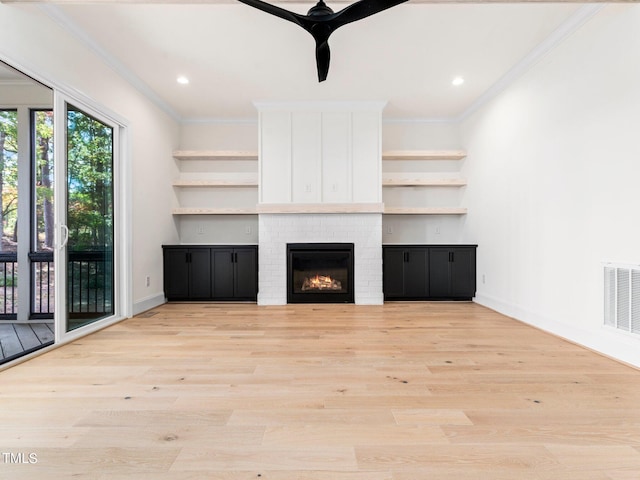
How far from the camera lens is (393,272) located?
15.0ft

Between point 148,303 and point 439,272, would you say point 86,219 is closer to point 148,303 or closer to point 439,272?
point 148,303

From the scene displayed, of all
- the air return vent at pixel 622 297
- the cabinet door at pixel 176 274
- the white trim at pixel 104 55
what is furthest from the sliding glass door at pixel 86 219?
the air return vent at pixel 622 297

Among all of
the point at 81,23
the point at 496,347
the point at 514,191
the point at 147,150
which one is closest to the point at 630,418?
the point at 496,347

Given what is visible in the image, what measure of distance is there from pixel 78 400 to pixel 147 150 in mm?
3167

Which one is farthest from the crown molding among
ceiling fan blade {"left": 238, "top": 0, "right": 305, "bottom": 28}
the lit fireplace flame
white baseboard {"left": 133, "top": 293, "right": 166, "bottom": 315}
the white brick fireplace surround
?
white baseboard {"left": 133, "top": 293, "right": 166, "bottom": 315}

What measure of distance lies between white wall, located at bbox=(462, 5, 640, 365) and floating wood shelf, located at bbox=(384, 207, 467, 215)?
66 cm

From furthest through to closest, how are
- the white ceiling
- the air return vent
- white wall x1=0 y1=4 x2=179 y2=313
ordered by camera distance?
the white ceiling → white wall x1=0 y1=4 x2=179 y2=313 → the air return vent

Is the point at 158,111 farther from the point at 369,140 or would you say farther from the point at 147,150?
the point at 369,140

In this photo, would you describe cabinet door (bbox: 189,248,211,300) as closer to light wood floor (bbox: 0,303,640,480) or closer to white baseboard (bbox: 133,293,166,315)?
white baseboard (bbox: 133,293,166,315)

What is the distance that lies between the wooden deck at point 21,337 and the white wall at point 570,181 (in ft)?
14.3

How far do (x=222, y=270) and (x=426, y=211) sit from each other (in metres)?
3.01

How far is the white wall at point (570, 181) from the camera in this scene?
2.32 meters

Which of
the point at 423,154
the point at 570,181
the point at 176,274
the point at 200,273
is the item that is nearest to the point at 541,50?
the point at 570,181

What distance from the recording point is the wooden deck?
253 centimetres
